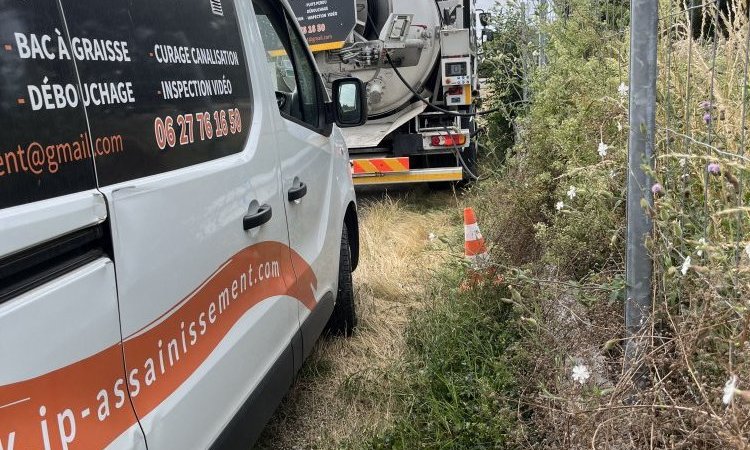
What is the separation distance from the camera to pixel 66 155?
1.45m

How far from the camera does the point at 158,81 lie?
6.30ft

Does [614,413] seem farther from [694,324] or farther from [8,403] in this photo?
[8,403]

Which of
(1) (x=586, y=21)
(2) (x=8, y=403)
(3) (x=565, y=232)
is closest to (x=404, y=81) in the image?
(1) (x=586, y=21)

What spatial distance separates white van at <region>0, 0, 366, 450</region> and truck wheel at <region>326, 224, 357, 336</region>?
3.52ft

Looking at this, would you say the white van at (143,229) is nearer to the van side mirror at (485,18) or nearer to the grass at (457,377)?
the grass at (457,377)

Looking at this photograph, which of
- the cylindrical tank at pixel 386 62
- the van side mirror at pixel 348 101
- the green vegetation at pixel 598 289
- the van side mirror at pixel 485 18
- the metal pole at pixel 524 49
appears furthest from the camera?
the van side mirror at pixel 485 18

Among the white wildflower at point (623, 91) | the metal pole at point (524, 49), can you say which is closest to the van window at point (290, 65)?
the white wildflower at point (623, 91)

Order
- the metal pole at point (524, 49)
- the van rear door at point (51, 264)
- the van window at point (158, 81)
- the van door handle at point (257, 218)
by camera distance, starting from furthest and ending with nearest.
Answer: the metal pole at point (524, 49)
the van door handle at point (257, 218)
the van window at point (158, 81)
the van rear door at point (51, 264)

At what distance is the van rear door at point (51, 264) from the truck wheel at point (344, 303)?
251 cm

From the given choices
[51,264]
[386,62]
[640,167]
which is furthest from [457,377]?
[386,62]

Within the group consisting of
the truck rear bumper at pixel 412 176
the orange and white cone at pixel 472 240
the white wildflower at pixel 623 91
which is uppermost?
the white wildflower at pixel 623 91

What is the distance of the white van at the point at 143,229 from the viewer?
1296mm

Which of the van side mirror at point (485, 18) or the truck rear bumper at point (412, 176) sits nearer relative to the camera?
the truck rear bumper at point (412, 176)

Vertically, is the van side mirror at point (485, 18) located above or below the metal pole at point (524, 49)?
above
